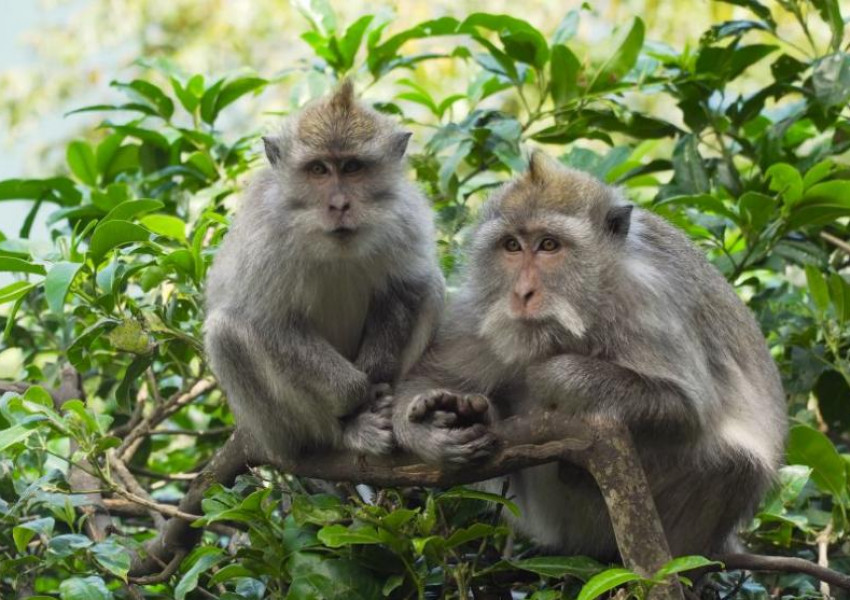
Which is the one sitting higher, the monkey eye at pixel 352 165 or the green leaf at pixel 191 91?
the green leaf at pixel 191 91

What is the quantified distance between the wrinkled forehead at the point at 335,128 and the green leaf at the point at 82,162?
1953mm

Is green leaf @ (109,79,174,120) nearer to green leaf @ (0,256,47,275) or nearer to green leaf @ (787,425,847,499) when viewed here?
green leaf @ (0,256,47,275)

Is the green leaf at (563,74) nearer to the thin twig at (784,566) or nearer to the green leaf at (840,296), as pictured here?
the green leaf at (840,296)

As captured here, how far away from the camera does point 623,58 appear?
6918mm

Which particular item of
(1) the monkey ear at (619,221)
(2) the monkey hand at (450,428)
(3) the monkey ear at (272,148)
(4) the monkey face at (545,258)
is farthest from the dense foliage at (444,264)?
(1) the monkey ear at (619,221)

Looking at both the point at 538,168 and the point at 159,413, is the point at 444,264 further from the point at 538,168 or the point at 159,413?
the point at 159,413

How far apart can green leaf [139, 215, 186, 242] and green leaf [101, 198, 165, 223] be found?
335 mm

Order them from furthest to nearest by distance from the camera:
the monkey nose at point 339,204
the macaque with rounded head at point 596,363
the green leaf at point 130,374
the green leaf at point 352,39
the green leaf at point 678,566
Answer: the green leaf at point 352,39
the green leaf at point 130,374
the monkey nose at point 339,204
the macaque with rounded head at point 596,363
the green leaf at point 678,566

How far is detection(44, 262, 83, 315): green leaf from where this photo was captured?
515 cm

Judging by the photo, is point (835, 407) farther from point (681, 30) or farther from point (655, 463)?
point (681, 30)

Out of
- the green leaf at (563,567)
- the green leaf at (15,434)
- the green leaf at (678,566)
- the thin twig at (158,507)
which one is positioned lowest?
the thin twig at (158,507)

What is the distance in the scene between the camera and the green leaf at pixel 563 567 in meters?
4.64

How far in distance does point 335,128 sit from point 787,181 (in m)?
2.15

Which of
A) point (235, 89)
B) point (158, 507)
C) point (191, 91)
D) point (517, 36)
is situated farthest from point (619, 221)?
point (191, 91)
